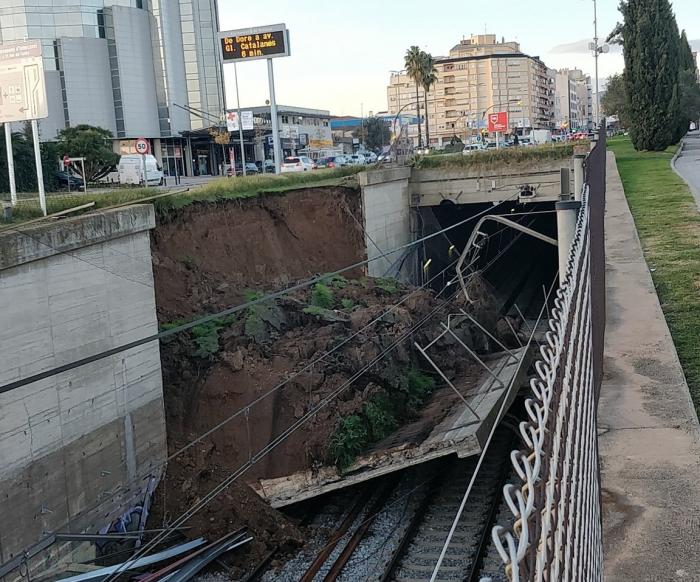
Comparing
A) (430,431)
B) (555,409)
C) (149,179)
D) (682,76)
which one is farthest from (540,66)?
(555,409)

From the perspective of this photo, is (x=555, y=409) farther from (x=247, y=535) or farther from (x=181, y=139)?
(x=181, y=139)

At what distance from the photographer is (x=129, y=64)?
65250 mm

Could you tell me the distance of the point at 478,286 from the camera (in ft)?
86.2

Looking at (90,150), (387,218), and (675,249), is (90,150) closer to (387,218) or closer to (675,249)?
(387,218)

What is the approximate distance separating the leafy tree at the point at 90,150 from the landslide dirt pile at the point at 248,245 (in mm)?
15633

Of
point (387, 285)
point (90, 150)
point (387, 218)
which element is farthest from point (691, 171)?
point (90, 150)

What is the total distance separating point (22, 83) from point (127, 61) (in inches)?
2121

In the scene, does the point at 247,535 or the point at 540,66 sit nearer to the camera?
the point at 247,535

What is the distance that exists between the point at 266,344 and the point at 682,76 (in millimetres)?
67070

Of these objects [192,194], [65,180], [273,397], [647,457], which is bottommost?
[273,397]

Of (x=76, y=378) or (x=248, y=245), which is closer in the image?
(x=76, y=378)

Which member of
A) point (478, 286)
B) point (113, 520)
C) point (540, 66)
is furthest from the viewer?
point (540, 66)

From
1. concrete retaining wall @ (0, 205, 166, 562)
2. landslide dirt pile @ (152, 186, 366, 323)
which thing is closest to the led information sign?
landslide dirt pile @ (152, 186, 366, 323)

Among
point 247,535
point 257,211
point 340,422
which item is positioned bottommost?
point 247,535
